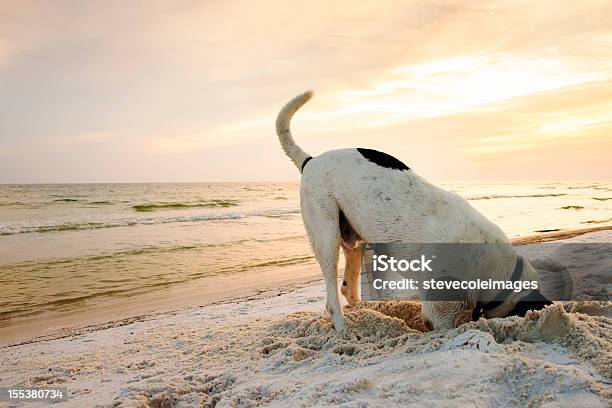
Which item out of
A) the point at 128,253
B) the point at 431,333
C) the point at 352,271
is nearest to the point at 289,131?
the point at 352,271

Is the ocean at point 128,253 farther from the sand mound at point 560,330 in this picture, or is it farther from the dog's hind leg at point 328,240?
the sand mound at point 560,330

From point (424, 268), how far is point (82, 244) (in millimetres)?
12777

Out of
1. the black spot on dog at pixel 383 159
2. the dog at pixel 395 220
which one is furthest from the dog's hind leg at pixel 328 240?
the black spot on dog at pixel 383 159

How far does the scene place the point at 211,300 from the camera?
7.06m

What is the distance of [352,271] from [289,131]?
1.52 m

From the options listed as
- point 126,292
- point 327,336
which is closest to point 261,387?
point 327,336

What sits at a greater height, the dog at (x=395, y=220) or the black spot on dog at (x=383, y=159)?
the black spot on dog at (x=383, y=159)

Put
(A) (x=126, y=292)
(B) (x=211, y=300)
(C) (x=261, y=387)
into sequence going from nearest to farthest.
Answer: (C) (x=261, y=387)
(B) (x=211, y=300)
(A) (x=126, y=292)

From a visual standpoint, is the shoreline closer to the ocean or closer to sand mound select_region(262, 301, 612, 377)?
the ocean

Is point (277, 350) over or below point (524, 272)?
below

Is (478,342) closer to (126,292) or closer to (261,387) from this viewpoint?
A: (261,387)

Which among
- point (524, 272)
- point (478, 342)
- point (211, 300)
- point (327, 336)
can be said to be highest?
point (524, 272)

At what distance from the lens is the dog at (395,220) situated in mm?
3250

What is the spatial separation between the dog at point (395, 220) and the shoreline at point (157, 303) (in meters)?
3.35
